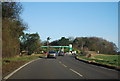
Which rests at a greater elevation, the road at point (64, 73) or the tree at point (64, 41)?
the tree at point (64, 41)

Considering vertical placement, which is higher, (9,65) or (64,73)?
(9,65)

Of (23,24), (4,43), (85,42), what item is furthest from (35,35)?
(85,42)

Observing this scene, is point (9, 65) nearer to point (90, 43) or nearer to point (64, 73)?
point (64, 73)

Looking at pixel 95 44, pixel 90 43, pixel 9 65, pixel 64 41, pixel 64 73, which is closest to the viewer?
pixel 64 73

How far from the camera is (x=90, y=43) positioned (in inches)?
5007

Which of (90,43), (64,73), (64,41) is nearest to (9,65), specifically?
(64,73)

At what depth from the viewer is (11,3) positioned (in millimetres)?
27281

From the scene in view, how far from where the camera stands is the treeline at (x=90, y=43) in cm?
10739

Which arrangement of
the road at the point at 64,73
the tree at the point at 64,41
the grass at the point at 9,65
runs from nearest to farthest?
the road at the point at 64,73, the grass at the point at 9,65, the tree at the point at 64,41

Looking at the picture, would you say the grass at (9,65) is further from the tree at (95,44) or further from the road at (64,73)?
the tree at (95,44)

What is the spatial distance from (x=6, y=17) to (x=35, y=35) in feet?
165

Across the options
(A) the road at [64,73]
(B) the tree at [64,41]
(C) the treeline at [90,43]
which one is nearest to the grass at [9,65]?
(A) the road at [64,73]

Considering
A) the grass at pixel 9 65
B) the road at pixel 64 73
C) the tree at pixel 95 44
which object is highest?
the tree at pixel 95 44

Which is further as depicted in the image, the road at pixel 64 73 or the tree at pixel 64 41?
the tree at pixel 64 41
